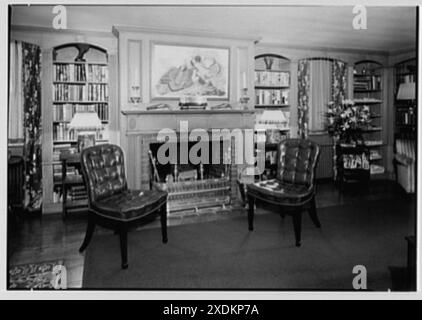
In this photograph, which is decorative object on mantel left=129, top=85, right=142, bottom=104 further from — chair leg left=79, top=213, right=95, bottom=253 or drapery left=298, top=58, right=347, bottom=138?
drapery left=298, top=58, right=347, bottom=138

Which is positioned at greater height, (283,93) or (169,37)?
(169,37)

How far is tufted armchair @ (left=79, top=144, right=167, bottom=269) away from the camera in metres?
2.87

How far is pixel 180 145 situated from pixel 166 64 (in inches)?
40.9

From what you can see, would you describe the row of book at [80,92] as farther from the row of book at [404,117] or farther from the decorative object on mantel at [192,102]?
→ the row of book at [404,117]

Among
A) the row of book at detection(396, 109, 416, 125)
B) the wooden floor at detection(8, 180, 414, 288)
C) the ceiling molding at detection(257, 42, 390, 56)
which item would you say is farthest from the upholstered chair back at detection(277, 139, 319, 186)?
the row of book at detection(396, 109, 416, 125)

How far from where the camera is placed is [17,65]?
4145 mm

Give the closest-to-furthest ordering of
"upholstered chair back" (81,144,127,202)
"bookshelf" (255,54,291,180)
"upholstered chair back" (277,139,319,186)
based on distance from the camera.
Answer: "upholstered chair back" (81,144,127,202) → "upholstered chair back" (277,139,319,186) → "bookshelf" (255,54,291,180)

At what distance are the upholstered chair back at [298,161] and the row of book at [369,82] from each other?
129 inches

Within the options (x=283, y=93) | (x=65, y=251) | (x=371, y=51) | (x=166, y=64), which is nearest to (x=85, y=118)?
(x=166, y=64)

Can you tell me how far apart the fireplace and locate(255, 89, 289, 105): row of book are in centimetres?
87

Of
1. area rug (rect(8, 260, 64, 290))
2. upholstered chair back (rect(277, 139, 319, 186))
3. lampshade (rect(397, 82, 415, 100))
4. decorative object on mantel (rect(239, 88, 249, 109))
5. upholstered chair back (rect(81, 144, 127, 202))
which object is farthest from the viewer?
lampshade (rect(397, 82, 415, 100))

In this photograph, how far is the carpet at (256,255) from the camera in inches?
102
